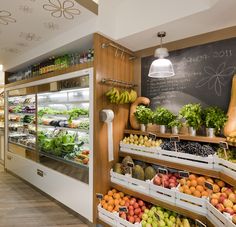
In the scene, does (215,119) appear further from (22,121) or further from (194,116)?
(22,121)

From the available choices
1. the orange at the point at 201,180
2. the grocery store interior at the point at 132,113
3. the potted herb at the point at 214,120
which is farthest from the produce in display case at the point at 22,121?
the potted herb at the point at 214,120

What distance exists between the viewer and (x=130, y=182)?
2.56m

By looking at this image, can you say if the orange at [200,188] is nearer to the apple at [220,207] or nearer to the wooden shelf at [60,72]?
the apple at [220,207]

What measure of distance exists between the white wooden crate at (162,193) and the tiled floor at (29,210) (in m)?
1.18

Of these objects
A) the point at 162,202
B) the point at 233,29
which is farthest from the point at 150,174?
the point at 233,29

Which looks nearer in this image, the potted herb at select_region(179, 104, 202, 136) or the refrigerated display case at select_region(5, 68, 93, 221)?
the potted herb at select_region(179, 104, 202, 136)

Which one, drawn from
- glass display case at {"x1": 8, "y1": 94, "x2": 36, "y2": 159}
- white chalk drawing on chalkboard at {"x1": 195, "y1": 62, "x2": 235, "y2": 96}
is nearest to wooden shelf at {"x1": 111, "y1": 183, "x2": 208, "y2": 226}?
white chalk drawing on chalkboard at {"x1": 195, "y1": 62, "x2": 235, "y2": 96}

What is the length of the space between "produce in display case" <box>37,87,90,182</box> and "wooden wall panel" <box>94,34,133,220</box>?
252 millimetres

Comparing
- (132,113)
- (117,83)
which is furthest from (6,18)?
(132,113)

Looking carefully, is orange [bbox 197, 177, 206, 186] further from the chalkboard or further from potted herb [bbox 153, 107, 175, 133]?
the chalkboard

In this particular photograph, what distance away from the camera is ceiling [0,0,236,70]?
6.87 ft

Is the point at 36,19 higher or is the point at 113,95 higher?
the point at 36,19

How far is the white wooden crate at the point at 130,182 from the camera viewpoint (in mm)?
2410

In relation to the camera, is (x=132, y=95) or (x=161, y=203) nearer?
(x=161, y=203)
